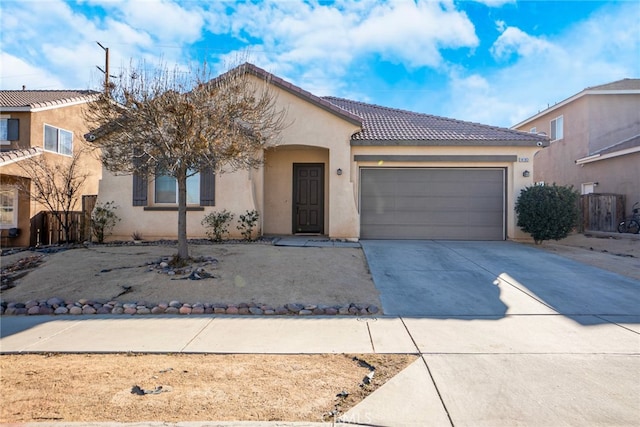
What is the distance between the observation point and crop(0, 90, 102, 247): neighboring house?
1447 cm

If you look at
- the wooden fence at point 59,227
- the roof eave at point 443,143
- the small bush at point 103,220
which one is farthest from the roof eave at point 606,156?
the wooden fence at point 59,227

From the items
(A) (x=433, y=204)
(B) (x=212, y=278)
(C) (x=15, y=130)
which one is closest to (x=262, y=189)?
(B) (x=212, y=278)

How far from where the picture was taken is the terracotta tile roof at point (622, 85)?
61.1 feet

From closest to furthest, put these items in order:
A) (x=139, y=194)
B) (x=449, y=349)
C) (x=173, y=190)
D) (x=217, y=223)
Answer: (x=449, y=349)
(x=217, y=223)
(x=139, y=194)
(x=173, y=190)

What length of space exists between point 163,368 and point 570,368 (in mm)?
4487

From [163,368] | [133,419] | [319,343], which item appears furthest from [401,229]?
[133,419]

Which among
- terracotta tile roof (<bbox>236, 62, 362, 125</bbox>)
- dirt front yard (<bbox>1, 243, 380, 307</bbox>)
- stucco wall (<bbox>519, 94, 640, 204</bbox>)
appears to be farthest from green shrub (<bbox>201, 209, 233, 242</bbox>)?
stucco wall (<bbox>519, 94, 640, 204</bbox>)

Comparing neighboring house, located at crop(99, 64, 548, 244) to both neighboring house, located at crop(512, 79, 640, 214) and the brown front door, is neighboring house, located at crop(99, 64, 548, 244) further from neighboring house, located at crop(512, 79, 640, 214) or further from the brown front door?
neighboring house, located at crop(512, 79, 640, 214)

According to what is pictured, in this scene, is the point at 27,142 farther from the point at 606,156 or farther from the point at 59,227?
the point at 606,156

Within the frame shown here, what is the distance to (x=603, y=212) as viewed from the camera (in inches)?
629

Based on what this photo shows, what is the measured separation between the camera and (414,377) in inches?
151

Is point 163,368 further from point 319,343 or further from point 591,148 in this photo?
point 591,148

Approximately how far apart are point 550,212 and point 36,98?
22.6 metres

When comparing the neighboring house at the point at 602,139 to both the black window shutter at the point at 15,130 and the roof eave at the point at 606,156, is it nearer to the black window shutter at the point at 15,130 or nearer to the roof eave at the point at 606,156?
the roof eave at the point at 606,156
